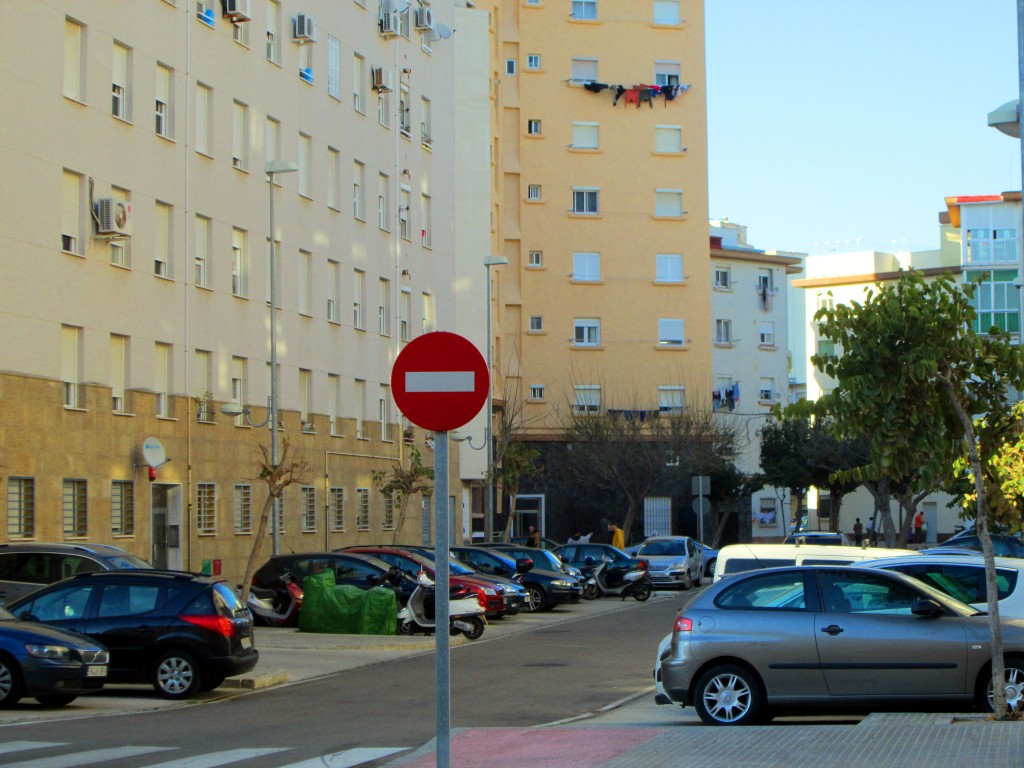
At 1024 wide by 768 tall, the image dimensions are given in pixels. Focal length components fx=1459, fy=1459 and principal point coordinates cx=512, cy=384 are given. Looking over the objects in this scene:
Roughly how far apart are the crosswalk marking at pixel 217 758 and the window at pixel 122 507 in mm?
19021

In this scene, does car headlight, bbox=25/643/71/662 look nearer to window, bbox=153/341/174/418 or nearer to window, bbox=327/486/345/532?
window, bbox=153/341/174/418

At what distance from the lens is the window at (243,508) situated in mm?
37125

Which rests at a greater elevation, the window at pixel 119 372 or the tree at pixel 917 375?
the window at pixel 119 372

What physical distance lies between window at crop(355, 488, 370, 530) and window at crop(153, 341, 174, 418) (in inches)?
472

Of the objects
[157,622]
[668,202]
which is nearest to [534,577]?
[157,622]

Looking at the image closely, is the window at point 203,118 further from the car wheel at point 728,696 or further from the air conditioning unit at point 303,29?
the car wheel at point 728,696

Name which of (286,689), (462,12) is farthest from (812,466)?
(286,689)

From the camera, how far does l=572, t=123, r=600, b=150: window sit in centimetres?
6900

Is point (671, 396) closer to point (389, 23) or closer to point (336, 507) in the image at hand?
point (389, 23)

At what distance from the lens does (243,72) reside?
38.2 m

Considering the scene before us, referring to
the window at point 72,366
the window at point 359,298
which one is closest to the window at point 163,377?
the window at point 72,366

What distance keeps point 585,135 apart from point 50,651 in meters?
55.8

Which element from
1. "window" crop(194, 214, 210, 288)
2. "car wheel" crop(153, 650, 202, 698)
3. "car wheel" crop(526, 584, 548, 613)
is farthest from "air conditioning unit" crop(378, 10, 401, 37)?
"car wheel" crop(153, 650, 202, 698)

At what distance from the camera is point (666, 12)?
2773 inches
